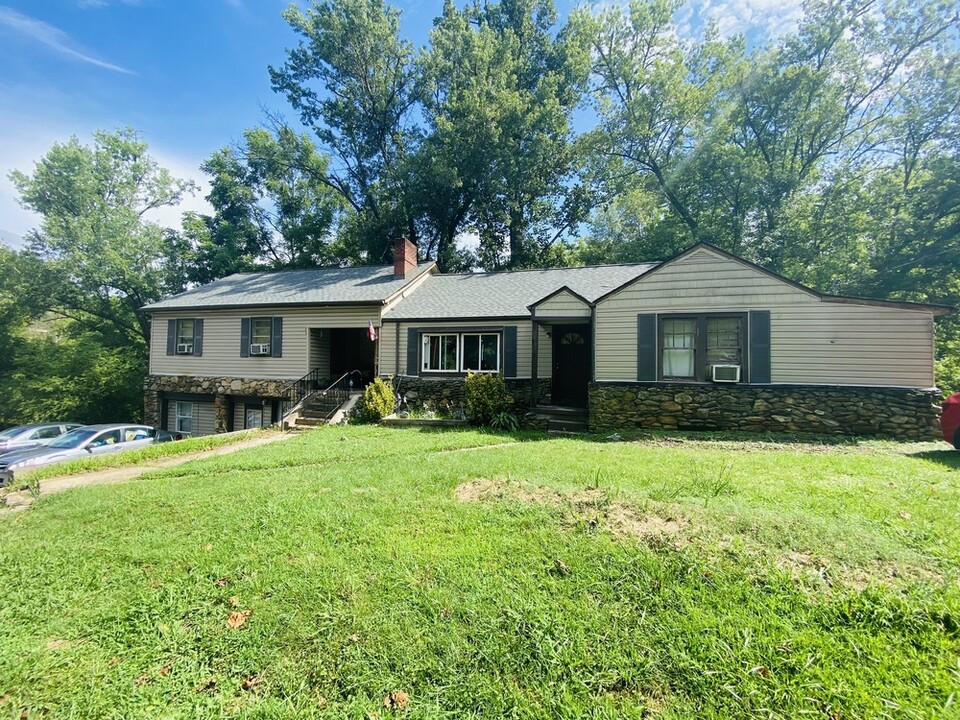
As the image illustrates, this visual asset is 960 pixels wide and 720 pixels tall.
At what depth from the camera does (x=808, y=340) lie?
379 inches

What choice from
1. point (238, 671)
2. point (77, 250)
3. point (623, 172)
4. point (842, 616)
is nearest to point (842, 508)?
point (842, 616)

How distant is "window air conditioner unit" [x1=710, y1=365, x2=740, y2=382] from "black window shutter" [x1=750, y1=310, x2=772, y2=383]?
0.34 metres

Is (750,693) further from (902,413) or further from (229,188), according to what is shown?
(229,188)

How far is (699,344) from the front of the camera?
33.7ft

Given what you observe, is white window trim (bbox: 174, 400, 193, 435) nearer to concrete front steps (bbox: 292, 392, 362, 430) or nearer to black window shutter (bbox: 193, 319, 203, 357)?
black window shutter (bbox: 193, 319, 203, 357)

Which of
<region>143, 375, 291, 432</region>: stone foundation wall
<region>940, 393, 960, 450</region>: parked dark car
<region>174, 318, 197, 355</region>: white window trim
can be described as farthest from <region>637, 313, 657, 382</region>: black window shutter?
<region>174, 318, 197, 355</region>: white window trim

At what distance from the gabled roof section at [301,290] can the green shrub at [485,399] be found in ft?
17.0

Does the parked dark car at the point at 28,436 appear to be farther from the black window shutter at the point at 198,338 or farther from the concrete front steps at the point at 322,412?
the concrete front steps at the point at 322,412

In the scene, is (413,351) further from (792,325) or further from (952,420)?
(952,420)

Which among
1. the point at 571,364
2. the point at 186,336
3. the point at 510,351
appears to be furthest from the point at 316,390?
the point at 571,364

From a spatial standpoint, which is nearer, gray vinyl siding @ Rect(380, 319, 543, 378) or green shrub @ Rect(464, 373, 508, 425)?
green shrub @ Rect(464, 373, 508, 425)

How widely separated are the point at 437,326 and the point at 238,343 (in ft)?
27.3

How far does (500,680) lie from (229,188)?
106 feet

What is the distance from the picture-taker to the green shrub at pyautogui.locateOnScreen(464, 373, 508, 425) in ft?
38.3
